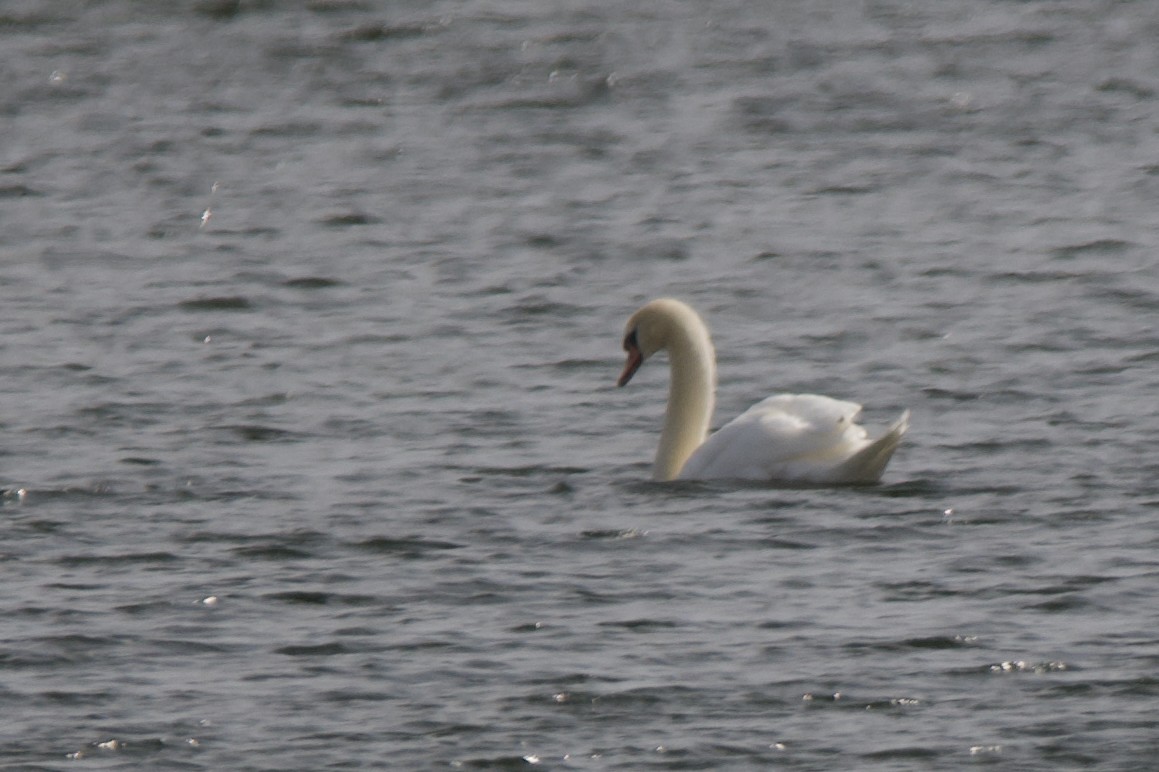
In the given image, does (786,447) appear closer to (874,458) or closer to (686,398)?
(874,458)

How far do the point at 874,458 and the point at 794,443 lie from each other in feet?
1.14

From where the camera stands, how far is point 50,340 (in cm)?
1581

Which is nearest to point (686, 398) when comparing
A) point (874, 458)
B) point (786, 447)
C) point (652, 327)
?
point (652, 327)

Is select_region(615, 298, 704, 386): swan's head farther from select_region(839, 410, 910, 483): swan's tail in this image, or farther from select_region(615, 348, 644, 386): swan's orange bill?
select_region(839, 410, 910, 483): swan's tail

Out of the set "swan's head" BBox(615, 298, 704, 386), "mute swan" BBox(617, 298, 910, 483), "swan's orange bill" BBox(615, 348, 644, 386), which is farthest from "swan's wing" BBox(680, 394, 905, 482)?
"swan's orange bill" BBox(615, 348, 644, 386)

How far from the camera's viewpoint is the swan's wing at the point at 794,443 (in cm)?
1209

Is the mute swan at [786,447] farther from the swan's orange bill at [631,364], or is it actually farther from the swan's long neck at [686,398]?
the swan's orange bill at [631,364]

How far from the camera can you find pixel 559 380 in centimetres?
1478

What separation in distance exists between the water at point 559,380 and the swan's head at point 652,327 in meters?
0.42

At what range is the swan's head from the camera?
1320 centimetres

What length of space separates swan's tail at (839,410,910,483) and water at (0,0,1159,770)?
10 centimetres

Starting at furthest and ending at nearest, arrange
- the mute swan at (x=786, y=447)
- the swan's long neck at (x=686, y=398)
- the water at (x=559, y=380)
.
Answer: the swan's long neck at (x=686, y=398)
the mute swan at (x=786, y=447)
the water at (x=559, y=380)

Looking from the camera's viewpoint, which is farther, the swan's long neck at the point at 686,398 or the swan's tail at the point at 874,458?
the swan's long neck at the point at 686,398

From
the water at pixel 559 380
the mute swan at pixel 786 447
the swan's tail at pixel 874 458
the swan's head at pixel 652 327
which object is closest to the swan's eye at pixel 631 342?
the swan's head at pixel 652 327
